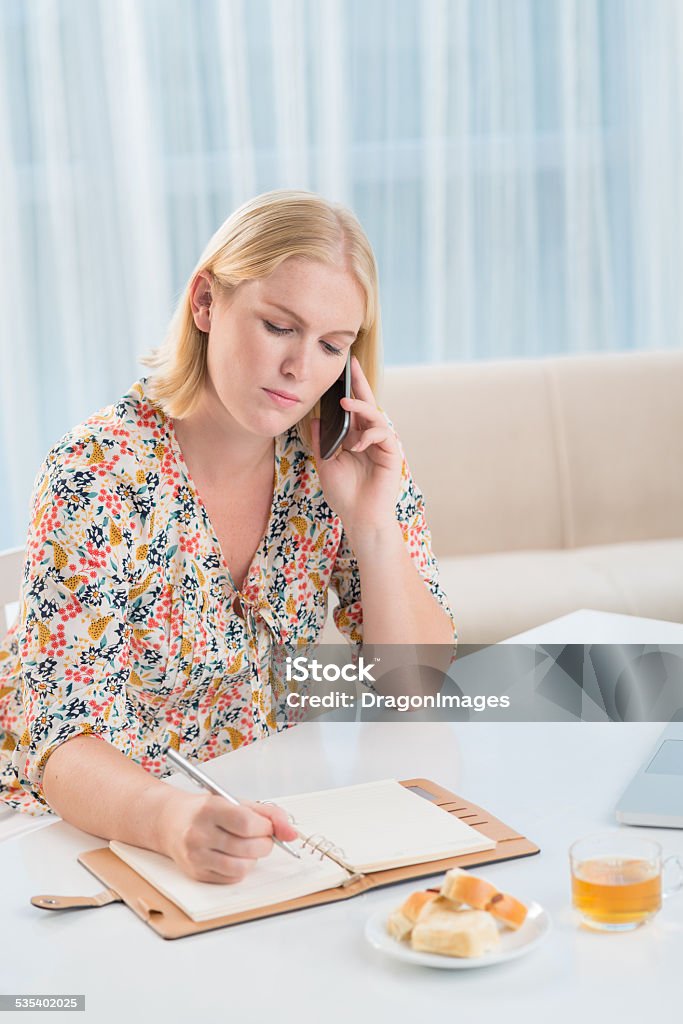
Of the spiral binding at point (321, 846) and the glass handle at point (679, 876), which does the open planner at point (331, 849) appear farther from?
the glass handle at point (679, 876)

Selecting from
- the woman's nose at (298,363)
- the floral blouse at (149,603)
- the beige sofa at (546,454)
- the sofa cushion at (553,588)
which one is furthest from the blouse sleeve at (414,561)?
the beige sofa at (546,454)

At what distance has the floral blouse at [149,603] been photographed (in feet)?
3.90

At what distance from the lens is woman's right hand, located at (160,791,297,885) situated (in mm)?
897

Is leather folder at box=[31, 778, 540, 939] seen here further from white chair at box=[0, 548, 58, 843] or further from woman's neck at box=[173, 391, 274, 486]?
white chair at box=[0, 548, 58, 843]

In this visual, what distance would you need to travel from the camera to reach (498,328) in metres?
3.67

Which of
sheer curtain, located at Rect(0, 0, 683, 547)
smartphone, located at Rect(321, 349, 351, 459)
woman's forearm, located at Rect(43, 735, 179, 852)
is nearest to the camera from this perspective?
woman's forearm, located at Rect(43, 735, 179, 852)

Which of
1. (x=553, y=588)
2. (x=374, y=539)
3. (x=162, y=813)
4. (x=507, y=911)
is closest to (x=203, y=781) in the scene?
(x=162, y=813)

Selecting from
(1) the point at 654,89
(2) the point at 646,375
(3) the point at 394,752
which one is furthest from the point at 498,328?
(3) the point at 394,752

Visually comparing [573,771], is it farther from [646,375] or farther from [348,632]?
[646,375]

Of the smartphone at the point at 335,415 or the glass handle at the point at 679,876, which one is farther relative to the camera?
the smartphone at the point at 335,415

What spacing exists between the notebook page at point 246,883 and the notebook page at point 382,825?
1.2 inches

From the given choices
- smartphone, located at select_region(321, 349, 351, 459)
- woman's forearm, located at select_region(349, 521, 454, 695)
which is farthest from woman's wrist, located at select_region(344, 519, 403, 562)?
smartphone, located at select_region(321, 349, 351, 459)

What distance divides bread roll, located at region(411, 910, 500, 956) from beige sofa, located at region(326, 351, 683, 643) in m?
2.11

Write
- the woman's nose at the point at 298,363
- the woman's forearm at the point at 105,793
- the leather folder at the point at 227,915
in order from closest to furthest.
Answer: the leather folder at the point at 227,915 → the woman's forearm at the point at 105,793 → the woman's nose at the point at 298,363
